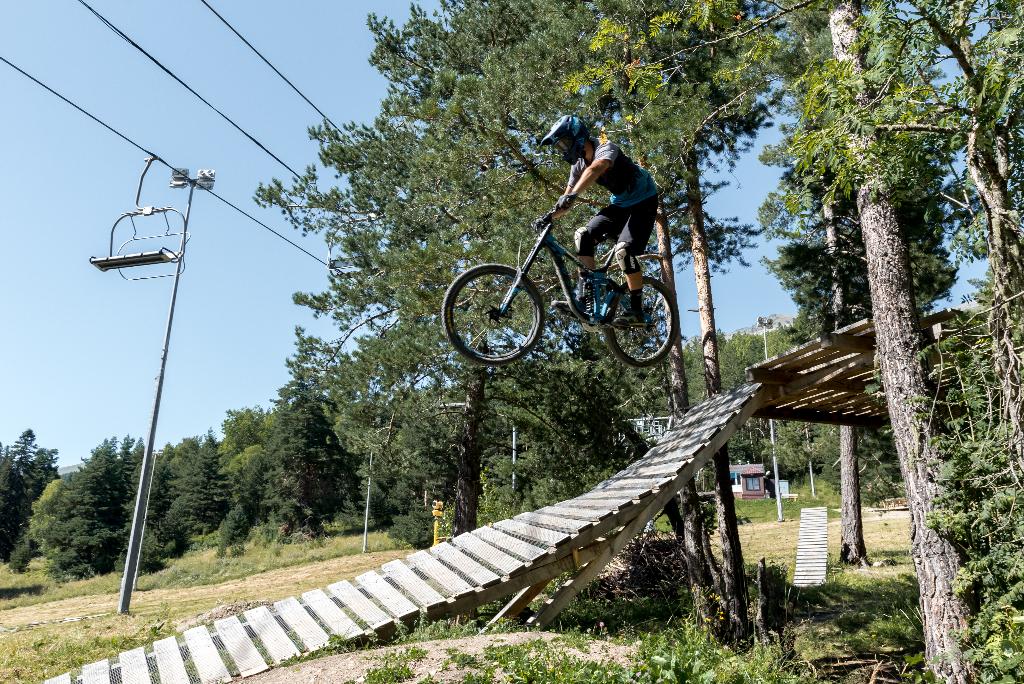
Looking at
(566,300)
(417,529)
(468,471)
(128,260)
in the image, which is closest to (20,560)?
(417,529)

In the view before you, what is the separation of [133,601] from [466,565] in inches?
667

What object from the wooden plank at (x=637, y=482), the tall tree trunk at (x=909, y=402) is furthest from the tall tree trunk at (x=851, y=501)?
the tall tree trunk at (x=909, y=402)

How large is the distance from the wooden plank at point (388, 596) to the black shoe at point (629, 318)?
3238 millimetres

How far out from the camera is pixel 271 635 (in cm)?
632

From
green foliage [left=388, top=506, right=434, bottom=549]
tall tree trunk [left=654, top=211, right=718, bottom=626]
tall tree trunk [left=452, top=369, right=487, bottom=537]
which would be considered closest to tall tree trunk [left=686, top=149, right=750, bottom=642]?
tall tree trunk [left=654, top=211, right=718, bottom=626]

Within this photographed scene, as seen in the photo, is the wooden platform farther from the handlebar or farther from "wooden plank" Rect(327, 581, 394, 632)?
"wooden plank" Rect(327, 581, 394, 632)

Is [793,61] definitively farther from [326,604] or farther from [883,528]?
[883,528]

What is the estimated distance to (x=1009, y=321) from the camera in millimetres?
6551

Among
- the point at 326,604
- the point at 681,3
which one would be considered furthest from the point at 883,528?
the point at 326,604

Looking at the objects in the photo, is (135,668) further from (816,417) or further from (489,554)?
(816,417)

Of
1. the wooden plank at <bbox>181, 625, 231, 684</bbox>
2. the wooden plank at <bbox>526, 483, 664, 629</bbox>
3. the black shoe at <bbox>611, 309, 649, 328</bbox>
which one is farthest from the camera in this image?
the wooden plank at <bbox>526, 483, 664, 629</bbox>

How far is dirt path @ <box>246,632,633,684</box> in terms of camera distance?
16.5ft

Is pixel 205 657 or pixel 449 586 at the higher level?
pixel 449 586

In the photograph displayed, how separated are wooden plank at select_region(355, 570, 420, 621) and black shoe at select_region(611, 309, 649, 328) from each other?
324 cm
